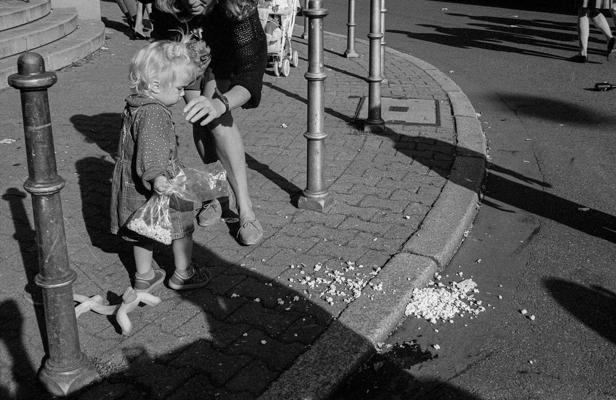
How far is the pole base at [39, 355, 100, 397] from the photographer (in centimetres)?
314

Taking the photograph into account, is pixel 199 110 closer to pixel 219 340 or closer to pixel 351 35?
pixel 219 340

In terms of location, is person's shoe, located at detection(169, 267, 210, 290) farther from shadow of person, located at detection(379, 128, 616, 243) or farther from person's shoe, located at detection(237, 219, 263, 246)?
shadow of person, located at detection(379, 128, 616, 243)

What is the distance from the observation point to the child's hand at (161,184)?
356 centimetres

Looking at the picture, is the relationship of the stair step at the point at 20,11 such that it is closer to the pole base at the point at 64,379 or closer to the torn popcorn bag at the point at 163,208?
the torn popcorn bag at the point at 163,208

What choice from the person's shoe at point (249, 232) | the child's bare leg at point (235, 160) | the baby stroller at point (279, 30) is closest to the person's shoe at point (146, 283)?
the person's shoe at point (249, 232)

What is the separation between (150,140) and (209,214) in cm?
137

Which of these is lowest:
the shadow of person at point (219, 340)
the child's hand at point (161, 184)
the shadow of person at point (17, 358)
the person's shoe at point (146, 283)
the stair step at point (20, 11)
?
the shadow of person at point (219, 340)

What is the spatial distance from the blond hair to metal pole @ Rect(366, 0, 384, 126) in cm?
358

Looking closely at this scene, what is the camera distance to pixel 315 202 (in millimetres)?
5191

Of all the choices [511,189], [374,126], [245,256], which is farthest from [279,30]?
[245,256]

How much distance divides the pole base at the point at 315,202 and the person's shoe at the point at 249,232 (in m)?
0.60

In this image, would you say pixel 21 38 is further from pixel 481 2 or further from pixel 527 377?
pixel 481 2

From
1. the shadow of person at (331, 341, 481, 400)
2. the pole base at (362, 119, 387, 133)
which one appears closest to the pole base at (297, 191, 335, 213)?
the shadow of person at (331, 341, 481, 400)

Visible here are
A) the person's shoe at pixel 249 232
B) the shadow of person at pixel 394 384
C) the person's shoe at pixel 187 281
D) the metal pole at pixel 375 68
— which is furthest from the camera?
the metal pole at pixel 375 68
